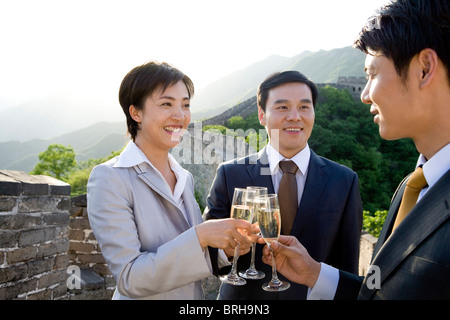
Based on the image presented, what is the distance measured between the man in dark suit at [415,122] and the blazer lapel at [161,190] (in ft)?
3.60

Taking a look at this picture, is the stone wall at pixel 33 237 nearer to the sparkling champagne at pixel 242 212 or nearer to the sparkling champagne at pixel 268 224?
the sparkling champagne at pixel 242 212

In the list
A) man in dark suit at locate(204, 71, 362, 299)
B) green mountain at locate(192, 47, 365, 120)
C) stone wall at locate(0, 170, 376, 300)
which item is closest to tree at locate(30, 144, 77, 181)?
stone wall at locate(0, 170, 376, 300)

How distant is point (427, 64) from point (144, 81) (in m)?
1.52

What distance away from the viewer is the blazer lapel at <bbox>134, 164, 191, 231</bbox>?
2.09 m

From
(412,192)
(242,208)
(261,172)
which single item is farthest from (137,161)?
(412,192)

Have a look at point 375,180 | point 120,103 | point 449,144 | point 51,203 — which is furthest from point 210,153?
point 375,180

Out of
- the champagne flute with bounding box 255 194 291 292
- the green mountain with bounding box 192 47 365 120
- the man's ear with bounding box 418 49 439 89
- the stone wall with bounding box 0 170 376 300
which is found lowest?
the stone wall with bounding box 0 170 376 300

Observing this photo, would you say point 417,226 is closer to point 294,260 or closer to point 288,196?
point 294,260

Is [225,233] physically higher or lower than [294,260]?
higher

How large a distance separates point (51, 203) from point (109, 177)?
1.81 m

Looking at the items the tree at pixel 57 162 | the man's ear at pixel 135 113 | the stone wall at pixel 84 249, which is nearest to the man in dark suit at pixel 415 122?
the man's ear at pixel 135 113

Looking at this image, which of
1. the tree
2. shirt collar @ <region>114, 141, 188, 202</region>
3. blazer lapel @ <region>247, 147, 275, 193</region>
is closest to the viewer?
shirt collar @ <region>114, 141, 188, 202</region>

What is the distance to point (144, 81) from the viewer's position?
2166 millimetres

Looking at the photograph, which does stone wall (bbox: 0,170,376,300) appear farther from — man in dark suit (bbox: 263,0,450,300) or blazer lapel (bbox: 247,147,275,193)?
man in dark suit (bbox: 263,0,450,300)
